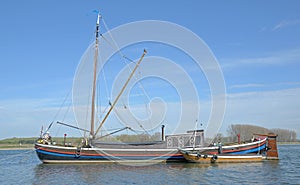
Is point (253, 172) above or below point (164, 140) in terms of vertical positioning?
below

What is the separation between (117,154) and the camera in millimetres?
54406

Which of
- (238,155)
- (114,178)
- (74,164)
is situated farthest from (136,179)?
(238,155)

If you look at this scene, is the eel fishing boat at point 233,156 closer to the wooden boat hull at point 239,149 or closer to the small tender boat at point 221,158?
the small tender boat at point 221,158

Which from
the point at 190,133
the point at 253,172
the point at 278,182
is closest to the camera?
the point at 278,182

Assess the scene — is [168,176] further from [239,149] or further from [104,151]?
[239,149]


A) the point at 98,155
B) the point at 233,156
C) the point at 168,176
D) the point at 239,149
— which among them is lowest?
the point at 168,176

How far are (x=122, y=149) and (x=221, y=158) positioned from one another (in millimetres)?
16057

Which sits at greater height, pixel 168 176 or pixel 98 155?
pixel 98 155

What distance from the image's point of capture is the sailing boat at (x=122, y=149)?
54.0 metres

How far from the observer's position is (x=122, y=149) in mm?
54500

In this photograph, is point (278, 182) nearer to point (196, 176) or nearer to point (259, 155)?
point (196, 176)

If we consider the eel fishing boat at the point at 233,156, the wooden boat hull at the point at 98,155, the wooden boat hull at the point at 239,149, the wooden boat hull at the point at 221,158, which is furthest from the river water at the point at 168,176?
the wooden boat hull at the point at 239,149

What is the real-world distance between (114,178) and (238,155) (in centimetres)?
2463

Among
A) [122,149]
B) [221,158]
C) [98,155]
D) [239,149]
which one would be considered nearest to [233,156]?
[221,158]
